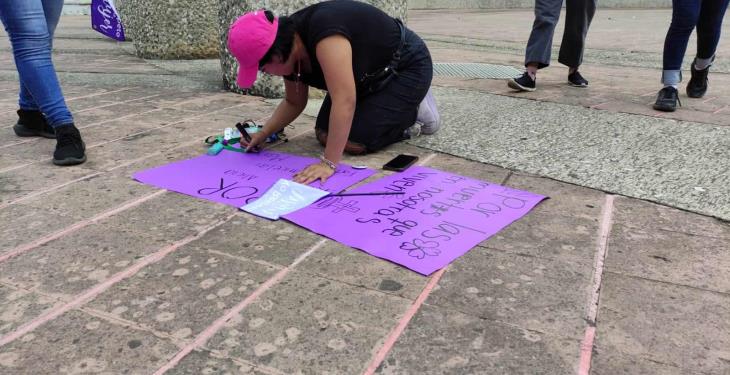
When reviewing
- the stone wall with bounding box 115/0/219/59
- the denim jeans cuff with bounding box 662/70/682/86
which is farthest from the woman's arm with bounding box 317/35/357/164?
the stone wall with bounding box 115/0/219/59

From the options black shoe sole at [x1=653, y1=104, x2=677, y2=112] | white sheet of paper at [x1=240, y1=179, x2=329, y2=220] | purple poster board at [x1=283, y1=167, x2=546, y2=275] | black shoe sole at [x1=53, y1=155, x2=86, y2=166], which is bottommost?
black shoe sole at [x1=53, y1=155, x2=86, y2=166]

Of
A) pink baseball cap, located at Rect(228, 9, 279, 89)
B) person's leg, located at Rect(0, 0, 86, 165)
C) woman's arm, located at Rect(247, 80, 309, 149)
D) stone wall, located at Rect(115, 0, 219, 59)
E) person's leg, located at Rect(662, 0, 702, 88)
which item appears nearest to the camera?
pink baseball cap, located at Rect(228, 9, 279, 89)

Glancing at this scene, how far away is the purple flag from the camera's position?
6.70 m

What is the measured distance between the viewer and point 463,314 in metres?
1.33

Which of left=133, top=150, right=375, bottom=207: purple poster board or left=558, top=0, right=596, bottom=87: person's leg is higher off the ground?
left=558, top=0, right=596, bottom=87: person's leg

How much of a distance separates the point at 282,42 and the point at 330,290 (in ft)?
3.72

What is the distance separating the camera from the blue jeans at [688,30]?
311 cm

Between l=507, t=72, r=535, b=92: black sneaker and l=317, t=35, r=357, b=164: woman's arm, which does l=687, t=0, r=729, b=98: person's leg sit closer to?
l=507, t=72, r=535, b=92: black sneaker

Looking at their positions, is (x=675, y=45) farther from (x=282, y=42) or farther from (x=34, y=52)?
(x=34, y=52)

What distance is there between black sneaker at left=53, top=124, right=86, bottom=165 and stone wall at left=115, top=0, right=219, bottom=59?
9.89ft

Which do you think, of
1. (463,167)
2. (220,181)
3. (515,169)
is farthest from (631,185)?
(220,181)

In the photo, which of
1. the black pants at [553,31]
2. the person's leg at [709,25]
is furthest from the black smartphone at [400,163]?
the person's leg at [709,25]

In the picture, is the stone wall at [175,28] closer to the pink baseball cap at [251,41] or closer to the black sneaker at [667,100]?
the pink baseball cap at [251,41]

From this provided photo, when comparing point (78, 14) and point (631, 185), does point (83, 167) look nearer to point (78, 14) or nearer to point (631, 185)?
point (631, 185)
